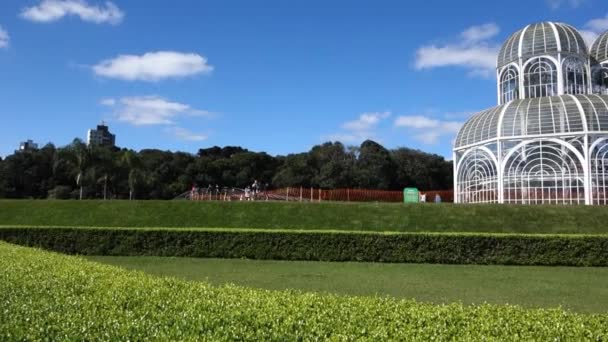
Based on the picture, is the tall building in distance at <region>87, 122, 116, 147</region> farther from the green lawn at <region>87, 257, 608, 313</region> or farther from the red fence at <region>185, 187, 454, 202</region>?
the green lawn at <region>87, 257, 608, 313</region>

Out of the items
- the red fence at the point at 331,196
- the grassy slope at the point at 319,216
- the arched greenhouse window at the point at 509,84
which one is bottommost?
the grassy slope at the point at 319,216

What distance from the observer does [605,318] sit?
4676 mm

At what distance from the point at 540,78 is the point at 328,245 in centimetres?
2764

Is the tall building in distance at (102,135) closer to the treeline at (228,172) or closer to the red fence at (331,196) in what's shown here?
the treeline at (228,172)

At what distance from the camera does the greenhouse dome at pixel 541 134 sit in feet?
103

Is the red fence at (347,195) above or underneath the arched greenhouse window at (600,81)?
underneath

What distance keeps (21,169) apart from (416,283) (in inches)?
2425

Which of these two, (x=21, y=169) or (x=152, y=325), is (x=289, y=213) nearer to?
(x=152, y=325)

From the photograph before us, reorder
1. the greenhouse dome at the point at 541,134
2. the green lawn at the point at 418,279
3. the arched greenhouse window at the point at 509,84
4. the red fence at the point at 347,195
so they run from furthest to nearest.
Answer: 1. the red fence at the point at 347,195
2. the arched greenhouse window at the point at 509,84
3. the greenhouse dome at the point at 541,134
4. the green lawn at the point at 418,279

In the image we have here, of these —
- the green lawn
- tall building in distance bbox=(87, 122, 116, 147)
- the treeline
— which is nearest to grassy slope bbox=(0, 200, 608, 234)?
the green lawn

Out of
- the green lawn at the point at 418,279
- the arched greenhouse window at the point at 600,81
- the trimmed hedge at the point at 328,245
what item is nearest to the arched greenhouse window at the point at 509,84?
the arched greenhouse window at the point at 600,81

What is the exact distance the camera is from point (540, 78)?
126 ft

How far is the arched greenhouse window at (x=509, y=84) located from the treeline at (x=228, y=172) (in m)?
23.6

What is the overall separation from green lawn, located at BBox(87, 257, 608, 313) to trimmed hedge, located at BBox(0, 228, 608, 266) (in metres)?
0.96
